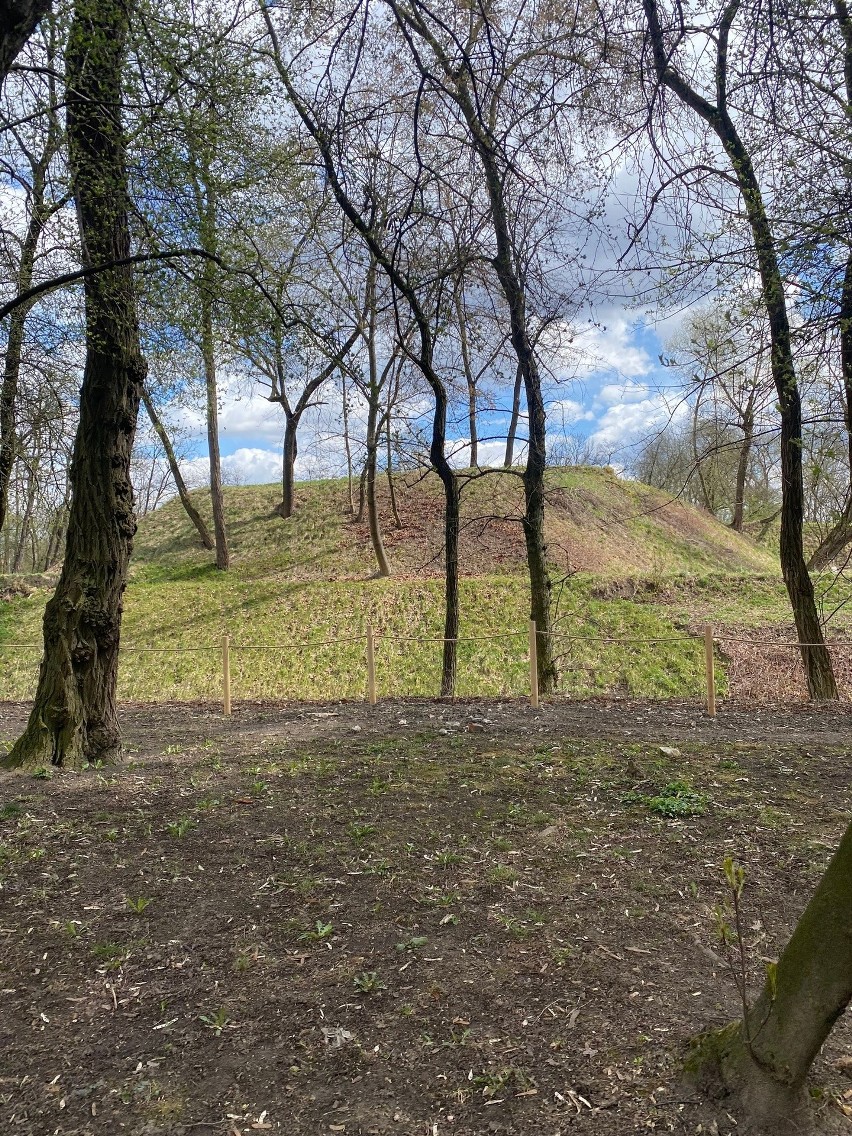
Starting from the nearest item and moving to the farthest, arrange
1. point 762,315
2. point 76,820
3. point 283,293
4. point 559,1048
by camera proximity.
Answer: point 559,1048, point 76,820, point 762,315, point 283,293

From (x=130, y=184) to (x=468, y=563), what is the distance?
15.1m

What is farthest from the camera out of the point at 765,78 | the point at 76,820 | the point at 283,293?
the point at 283,293

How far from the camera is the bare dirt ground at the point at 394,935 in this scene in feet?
7.66

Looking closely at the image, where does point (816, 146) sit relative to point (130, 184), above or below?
below

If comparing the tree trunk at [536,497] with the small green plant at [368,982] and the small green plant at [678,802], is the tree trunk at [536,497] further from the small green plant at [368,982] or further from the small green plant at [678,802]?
the small green plant at [368,982]

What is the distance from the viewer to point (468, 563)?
66.1 ft

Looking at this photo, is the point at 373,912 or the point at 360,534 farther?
the point at 360,534

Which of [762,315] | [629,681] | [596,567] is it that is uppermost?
[762,315]

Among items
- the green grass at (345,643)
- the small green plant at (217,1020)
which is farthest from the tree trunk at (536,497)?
the small green plant at (217,1020)

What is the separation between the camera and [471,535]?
21969 millimetres

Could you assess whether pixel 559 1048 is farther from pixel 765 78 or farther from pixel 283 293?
pixel 283 293

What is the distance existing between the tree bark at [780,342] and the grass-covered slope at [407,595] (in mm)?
1753

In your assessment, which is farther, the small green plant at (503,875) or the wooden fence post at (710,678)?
the wooden fence post at (710,678)

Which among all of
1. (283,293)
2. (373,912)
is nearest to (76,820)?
(373,912)
